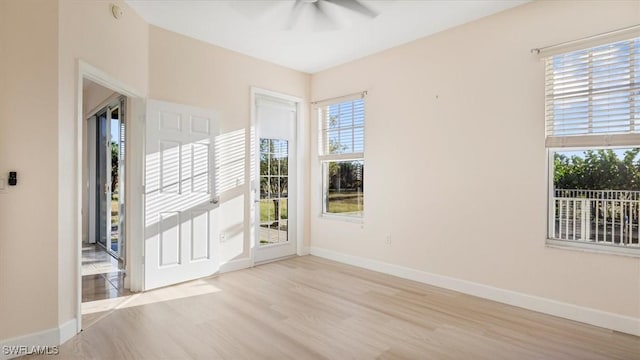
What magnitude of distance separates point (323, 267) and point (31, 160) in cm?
337

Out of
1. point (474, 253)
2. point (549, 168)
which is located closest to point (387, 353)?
point (474, 253)

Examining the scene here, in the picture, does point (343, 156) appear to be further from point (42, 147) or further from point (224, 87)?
point (42, 147)

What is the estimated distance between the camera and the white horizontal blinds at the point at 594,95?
2727mm

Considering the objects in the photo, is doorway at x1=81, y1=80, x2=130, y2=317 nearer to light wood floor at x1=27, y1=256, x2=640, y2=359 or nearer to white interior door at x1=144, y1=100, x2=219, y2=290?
white interior door at x1=144, y1=100, x2=219, y2=290

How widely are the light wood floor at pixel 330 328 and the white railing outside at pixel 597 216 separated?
0.76m

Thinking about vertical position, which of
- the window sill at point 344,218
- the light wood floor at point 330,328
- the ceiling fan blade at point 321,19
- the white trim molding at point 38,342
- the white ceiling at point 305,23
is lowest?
the light wood floor at point 330,328

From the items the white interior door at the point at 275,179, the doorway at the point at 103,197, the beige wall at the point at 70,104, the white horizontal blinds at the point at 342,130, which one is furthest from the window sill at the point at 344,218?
the beige wall at the point at 70,104

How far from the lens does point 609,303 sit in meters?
2.76

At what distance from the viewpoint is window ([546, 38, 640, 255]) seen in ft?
8.99

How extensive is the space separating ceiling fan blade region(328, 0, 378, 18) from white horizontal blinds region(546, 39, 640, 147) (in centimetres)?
170

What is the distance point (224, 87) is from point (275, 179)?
1.51 meters

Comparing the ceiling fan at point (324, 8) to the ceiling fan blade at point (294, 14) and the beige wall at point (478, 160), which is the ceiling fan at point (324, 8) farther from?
the beige wall at point (478, 160)

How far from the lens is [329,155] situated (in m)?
5.16

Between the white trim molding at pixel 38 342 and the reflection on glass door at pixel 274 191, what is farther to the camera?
the reflection on glass door at pixel 274 191
